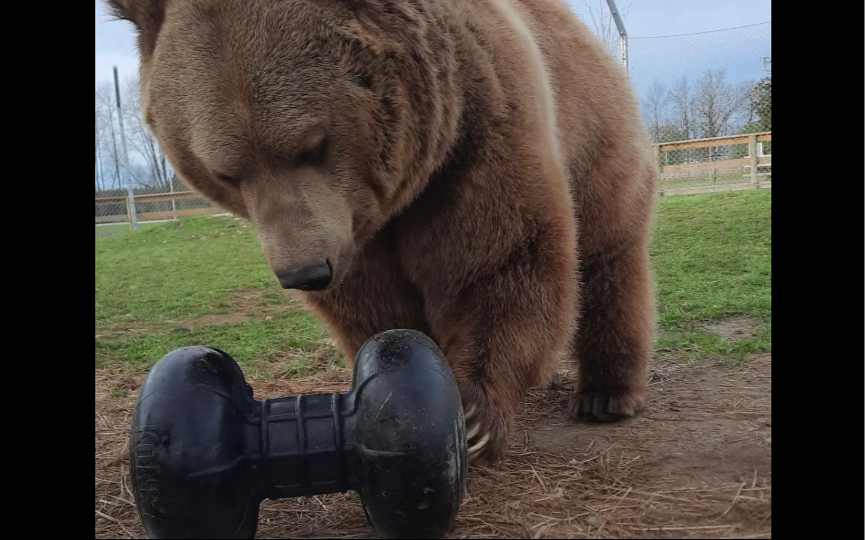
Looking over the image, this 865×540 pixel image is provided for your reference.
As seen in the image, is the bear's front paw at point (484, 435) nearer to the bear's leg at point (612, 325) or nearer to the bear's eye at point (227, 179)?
the bear's leg at point (612, 325)

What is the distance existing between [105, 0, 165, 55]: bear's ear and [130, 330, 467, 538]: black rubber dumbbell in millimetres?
1150

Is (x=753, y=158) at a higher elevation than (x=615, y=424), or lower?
higher

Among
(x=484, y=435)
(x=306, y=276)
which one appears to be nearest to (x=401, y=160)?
(x=306, y=276)

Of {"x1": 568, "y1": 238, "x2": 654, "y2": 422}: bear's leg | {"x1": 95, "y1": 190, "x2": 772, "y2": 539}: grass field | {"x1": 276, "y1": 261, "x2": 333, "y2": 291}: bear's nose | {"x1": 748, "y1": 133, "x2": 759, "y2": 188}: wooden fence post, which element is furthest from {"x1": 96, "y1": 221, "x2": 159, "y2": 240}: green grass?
{"x1": 276, "y1": 261, "x2": 333, "y2": 291}: bear's nose

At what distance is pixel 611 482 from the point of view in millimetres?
2090

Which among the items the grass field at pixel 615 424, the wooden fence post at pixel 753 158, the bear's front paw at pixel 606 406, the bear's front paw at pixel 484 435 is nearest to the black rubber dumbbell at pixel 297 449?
the grass field at pixel 615 424

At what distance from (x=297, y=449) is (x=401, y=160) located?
959mm

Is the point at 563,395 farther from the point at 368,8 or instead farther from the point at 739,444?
the point at 368,8

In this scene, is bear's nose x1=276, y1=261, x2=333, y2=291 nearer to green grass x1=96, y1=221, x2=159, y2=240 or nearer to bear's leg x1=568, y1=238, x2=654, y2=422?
bear's leg x1=568, y1=238, x2=654, y2=422

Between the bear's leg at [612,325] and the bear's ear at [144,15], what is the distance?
1875 mm

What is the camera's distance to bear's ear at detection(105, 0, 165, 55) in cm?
222

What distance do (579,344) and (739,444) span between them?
3.19 feet

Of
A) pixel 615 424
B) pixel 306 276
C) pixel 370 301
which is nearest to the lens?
pixel 306 276

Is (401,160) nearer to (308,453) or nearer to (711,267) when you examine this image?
(308,453)
